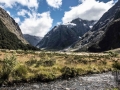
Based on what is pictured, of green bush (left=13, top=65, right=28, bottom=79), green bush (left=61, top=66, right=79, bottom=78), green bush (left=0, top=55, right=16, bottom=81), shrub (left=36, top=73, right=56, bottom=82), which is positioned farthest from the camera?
green bush (left=61, top=66, right=79, bottom=78)

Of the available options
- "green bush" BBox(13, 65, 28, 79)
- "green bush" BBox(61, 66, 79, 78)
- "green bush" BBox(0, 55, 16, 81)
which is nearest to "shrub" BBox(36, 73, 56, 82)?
"green bush" BBox(13, 65, 28, 79)

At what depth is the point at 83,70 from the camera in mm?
39469

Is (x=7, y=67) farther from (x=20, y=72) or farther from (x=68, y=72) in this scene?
(x=68, y=72)

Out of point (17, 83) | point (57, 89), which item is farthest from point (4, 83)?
point (57, 89)

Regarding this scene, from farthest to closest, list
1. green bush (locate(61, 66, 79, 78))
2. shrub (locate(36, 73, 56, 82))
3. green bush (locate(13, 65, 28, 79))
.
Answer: green bush (locate(61, 66, 79, 78))
shrub (locate(36, 73, 56, 82))
green bush (locate(13, 65, 28, 79))

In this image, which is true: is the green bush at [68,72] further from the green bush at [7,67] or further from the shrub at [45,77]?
the green bush at [7,67]

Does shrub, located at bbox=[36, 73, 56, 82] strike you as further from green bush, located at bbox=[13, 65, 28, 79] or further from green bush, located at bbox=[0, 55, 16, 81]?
green bush, located at bbox=[0, 55, 16, 81]

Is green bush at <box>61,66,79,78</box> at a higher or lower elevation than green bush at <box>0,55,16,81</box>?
lower

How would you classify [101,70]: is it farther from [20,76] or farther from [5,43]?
[5,43]

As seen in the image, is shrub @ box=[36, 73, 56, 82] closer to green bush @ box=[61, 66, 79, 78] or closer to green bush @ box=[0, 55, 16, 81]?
green bush @ box=[61, 66, 79, 78]

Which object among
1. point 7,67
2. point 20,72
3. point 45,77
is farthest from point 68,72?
point 7,67

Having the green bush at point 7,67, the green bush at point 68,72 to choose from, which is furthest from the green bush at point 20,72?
the green bush at point 68,72

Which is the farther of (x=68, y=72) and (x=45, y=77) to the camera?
(x=68, y=72)

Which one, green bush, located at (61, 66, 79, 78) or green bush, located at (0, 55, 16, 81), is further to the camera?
green bush, located at (61, 66, 79, 78)
